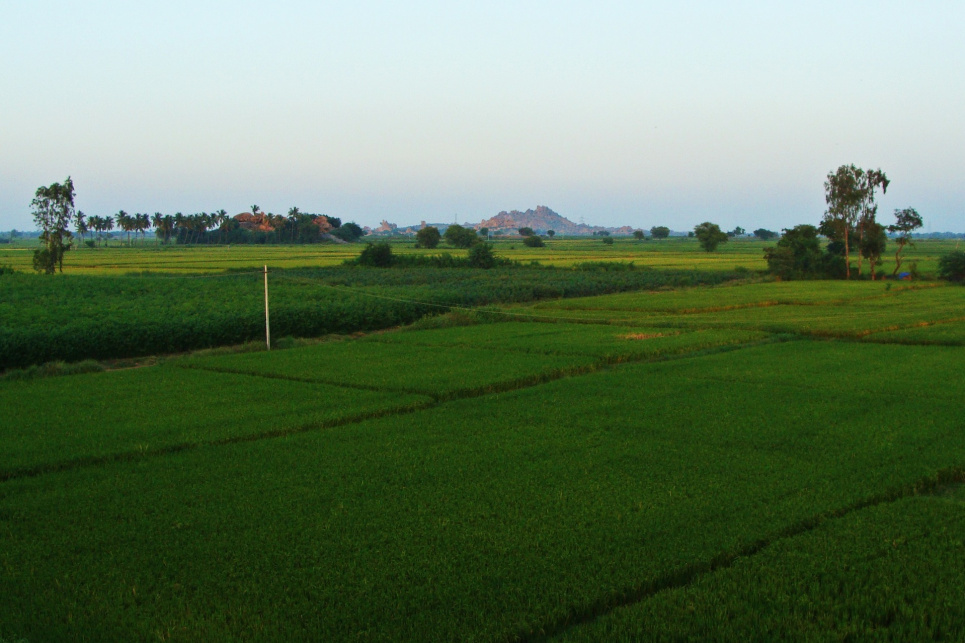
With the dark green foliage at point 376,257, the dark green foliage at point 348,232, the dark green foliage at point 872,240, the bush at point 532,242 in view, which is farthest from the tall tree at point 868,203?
the dark green foliage at point 348,232

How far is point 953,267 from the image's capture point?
49.4 metres

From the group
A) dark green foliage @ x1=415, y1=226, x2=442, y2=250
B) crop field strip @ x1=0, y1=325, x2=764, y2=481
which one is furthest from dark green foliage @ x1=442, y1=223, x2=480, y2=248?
crop field strip @ x1=0, y1=325, x2=764, y2=481

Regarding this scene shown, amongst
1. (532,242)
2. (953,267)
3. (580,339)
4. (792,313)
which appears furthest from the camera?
(532,242)

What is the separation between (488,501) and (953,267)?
163ft

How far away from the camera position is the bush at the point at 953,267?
48.9 m

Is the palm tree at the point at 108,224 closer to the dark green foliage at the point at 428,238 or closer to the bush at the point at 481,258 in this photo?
the dark green foliage at the point at 428,238

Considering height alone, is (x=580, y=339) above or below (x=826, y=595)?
above

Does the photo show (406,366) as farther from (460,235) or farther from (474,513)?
(460,235)

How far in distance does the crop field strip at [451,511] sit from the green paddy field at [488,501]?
3 centimetres

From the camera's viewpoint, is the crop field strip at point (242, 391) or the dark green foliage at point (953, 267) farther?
the dark green foliage at point (953, 267)

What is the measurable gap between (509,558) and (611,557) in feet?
2.61

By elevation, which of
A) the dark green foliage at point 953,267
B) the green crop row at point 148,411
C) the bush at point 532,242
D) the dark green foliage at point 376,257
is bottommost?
the green crop row at point 148,411

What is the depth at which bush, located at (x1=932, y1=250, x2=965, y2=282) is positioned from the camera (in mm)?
48906

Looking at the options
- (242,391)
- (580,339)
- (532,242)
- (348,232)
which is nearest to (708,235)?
(532,242)
